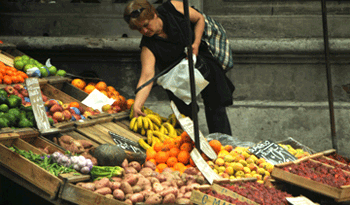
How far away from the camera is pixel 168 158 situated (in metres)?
3.66

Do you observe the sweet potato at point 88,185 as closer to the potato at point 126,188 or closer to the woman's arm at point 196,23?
the potato at point 126,188

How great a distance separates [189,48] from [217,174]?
1039mm

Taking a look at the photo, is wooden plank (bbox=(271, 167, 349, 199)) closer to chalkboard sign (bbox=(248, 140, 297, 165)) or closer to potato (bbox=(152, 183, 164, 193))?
chalkboard sign (bbox=(248, 140, 297, 165))

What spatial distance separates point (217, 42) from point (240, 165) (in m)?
2.04

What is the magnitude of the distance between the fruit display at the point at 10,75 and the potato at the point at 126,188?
2.42 meters

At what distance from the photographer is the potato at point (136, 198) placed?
2723mm

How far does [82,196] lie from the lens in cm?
271

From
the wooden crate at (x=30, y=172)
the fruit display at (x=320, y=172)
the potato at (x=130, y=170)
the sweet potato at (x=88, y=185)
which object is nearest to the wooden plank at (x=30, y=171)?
the wooden crate at (x=30, y=172)

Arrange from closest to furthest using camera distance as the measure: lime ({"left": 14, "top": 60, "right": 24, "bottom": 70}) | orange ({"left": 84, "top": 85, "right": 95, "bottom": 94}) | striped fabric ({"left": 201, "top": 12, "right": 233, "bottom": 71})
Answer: striped fabric ({"left": 201, "top": 12, "right": 233, "bottom": 71}) < lime ({"left": 14, "top": 60, "right": 24, "bottom": 70}) < orange ({"left": 84, "top": 85, "right": 95, "bottom": 94})

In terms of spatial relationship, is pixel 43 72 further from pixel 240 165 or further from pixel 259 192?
pixel 259 192

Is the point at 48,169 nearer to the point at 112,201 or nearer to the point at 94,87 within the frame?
the point at 112,201

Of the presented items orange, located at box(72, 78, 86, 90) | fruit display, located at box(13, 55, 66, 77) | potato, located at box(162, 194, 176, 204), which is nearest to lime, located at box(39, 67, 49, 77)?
fruit display, located at box(13, 55, 66, 77)

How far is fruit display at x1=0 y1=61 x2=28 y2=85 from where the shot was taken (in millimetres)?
4596

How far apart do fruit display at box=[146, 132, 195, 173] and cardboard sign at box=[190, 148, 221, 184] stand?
23 cm
